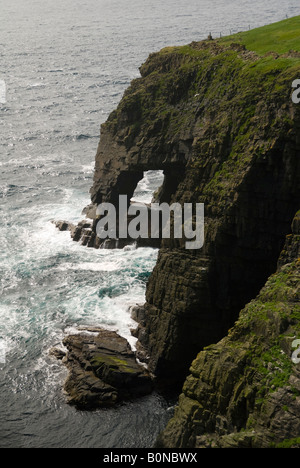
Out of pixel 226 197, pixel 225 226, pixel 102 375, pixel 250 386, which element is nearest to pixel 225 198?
pixel 226 197

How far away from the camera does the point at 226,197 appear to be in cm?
6128

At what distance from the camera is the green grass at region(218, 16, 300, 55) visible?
72.9 meters

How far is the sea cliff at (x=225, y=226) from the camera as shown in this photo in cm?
4472

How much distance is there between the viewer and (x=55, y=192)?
113 meters

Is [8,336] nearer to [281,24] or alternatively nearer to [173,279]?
[173,279]

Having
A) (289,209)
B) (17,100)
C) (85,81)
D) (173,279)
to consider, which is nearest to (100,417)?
(173,279)

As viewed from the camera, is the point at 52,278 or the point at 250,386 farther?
the point at 52,278

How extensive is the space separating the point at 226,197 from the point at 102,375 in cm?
1964

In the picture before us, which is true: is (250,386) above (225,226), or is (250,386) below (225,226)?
below

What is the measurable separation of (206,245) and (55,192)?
55677 mm

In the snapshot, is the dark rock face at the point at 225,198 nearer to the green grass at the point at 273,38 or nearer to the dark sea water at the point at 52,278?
the green grass at the point at 273,38

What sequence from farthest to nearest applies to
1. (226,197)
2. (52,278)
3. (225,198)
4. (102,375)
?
1. (52,278)
2. (225,198)
3. (226,197)
4. (102,375)

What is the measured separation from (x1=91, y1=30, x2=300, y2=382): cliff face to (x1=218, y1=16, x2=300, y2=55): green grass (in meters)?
2.54

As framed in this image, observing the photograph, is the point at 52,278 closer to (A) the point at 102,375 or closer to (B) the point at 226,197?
(A) the point at 102,375
